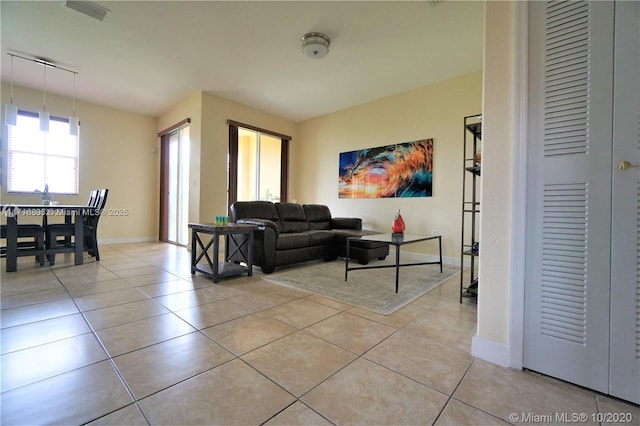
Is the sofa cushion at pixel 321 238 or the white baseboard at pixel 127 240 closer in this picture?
the sofa cushion at pixel 321 238

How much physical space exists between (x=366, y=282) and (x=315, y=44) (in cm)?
282

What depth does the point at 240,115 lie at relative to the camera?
17.8 feet

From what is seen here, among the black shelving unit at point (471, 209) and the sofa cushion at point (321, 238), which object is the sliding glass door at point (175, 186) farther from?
the black shelving unit at point (471, 209)

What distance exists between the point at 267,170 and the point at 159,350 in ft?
16.4

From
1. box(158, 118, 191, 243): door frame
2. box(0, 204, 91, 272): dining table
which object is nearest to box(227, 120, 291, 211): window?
box(158, 118, 191, 243): door frame

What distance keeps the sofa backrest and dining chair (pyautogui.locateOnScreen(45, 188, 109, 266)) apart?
6.26 ft

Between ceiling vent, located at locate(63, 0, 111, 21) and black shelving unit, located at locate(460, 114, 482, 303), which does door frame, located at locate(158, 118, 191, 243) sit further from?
black shelving unit, located at locate(460, 114, 482, 303)

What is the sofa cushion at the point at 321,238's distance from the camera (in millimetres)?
3874

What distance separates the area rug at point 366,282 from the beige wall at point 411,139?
89 cm

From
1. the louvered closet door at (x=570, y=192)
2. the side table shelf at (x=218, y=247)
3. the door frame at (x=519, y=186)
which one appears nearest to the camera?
the louvered closet door at (x=570, y=192)

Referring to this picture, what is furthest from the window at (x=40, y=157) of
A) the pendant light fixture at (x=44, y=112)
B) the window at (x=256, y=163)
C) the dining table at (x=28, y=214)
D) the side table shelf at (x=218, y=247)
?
the side table shelf at (x=218, y=247)

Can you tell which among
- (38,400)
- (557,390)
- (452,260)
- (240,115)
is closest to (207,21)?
(240,115)

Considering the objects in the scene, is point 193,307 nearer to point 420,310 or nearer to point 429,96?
point 420,310

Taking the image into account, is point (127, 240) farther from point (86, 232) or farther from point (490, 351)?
point (490, 351)
